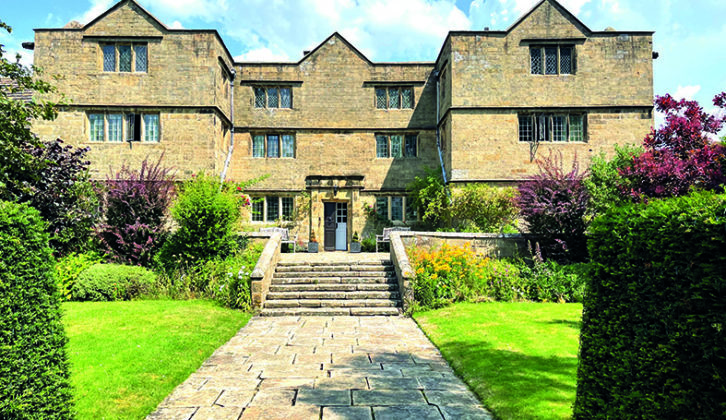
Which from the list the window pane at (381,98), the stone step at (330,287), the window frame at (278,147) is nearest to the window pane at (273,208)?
the window frame at (278,147)

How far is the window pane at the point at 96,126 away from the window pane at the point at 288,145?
7605 mm

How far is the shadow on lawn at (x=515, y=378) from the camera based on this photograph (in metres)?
4.86

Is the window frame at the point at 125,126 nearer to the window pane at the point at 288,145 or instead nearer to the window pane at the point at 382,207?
the window pane at the point at 288,145

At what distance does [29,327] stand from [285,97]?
18872mm

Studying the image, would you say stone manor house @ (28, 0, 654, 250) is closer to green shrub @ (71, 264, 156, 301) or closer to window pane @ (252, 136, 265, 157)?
window pane @ (252, 136, 265, 157)

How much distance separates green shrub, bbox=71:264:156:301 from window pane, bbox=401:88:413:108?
1389cm

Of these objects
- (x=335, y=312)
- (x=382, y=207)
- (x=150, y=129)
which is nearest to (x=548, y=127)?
(x=382, y=207)

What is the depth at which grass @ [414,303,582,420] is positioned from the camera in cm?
504

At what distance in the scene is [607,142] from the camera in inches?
732

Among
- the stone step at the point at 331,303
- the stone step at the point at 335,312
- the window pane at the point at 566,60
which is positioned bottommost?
the stone step at the point at 335,312

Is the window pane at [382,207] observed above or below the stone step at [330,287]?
above

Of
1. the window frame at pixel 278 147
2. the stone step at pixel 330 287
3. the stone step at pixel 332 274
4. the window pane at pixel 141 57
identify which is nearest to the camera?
the stone step at pixel 330 287

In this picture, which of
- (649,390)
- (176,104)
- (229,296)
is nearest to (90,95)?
(176,104)

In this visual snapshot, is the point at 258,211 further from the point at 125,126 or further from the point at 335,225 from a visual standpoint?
the point at 125,126
